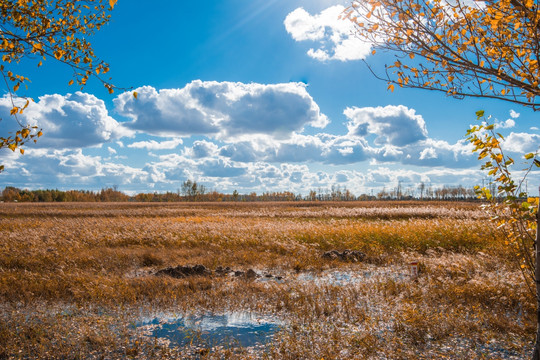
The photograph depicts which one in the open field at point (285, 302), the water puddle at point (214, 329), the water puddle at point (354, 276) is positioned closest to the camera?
the open field at point (285, 302)

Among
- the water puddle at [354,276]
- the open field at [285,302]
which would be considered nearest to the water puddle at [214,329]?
the open field at [285,302]

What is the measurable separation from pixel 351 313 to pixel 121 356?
459cm

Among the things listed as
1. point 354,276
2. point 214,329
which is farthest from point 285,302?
point 354,276

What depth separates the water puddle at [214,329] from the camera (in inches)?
241

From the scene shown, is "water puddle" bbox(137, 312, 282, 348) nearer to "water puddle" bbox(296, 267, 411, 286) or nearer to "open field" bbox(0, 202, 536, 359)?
"open field" bbox(0, 202, 536, 359)

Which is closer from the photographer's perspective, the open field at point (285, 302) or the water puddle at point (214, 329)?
the open field at point (285, 302)

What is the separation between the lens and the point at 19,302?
337 inches

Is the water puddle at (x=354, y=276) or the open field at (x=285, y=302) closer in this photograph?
the open field at (x=285, y=302)

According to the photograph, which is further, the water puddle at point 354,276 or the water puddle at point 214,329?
the water puddle at point 354,276

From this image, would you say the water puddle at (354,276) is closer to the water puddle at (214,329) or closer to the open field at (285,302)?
the open field at (285,302)

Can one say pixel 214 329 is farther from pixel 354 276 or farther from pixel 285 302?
pixel 354 276

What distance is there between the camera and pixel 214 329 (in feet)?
22.0

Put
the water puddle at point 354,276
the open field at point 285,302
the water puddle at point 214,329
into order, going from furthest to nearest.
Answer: the water puddle at point 354,276, the water puddle at point 214,329, the open field at point 285,302

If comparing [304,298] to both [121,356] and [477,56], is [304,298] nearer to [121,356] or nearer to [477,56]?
[121,356]
